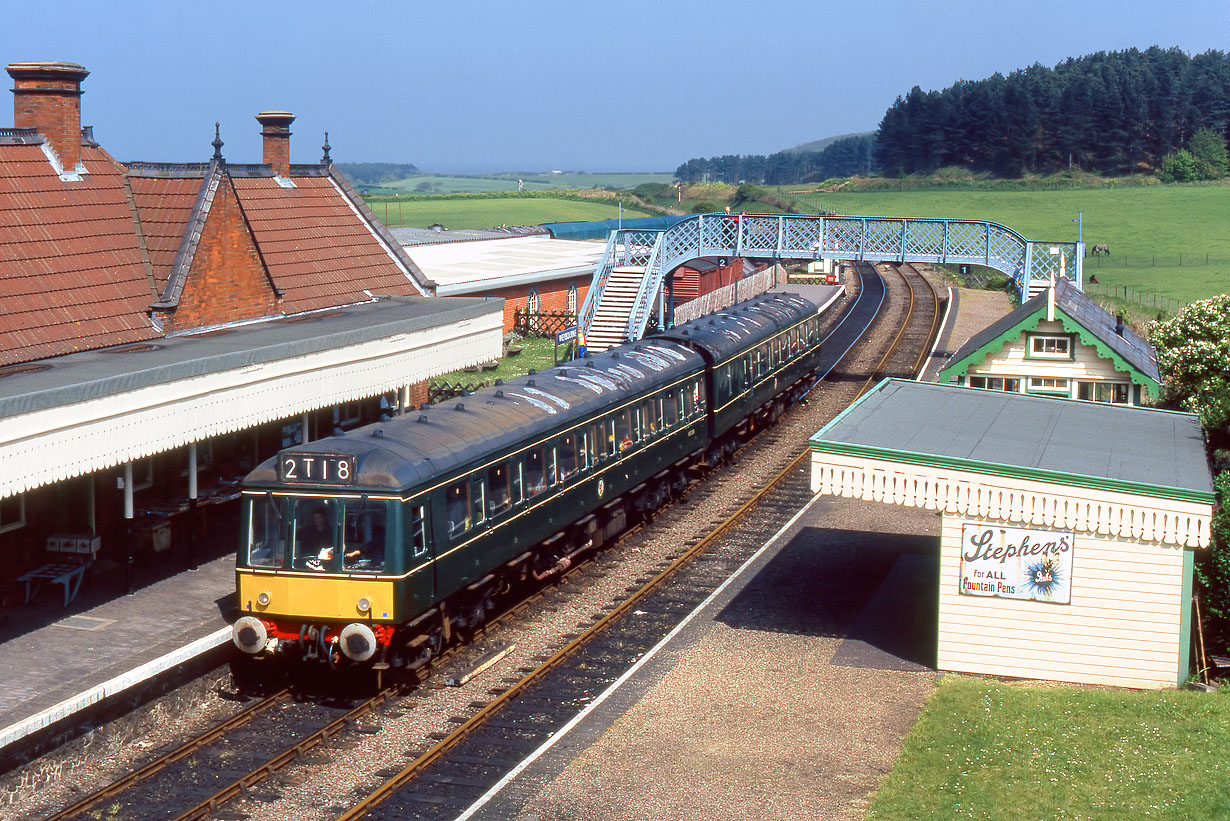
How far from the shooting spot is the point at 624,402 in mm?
22656

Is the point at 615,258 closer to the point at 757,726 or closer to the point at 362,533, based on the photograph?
the point at 362,533

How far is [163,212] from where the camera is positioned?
23500mm

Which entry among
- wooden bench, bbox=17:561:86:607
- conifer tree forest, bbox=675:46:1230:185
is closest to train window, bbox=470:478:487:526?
wooden bench, bbox=17:561:86:607

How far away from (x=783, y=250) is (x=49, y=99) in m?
24.0

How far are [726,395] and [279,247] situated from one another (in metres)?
Answer: 10.4

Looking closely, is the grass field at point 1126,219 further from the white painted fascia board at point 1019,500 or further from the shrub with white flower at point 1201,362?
the white painted fascia board at point 1019,500

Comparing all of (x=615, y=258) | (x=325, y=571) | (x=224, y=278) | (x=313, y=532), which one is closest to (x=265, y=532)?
(x=313, y=532)

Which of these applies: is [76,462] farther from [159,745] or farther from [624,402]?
[624,402]

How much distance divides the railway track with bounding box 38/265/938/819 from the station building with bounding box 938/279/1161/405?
5237 millimetres

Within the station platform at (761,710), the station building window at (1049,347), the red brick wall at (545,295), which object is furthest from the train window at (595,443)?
the red brick wall at (545,295)

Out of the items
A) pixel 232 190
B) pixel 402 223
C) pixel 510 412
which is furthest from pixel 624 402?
pixel 402 223

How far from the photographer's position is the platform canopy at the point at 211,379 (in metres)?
15.0

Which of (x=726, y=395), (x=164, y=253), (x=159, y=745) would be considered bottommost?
(x=159, y=745)

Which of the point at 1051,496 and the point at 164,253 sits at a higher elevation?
the point at 164,253
